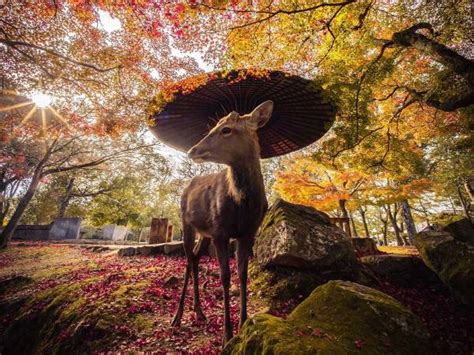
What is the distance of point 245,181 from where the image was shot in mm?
4160

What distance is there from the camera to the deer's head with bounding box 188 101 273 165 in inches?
168

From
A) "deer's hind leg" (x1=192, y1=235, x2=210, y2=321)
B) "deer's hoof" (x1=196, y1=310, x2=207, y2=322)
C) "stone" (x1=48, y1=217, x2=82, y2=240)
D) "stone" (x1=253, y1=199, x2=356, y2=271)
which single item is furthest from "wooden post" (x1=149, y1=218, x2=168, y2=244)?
"stone" (x1=48, y1=217, x2=82, y2=240)

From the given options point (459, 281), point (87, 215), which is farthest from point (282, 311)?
point (87, 215)

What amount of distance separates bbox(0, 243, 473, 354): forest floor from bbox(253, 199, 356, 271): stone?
1097mm

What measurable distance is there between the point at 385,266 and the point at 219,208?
678 centimetres

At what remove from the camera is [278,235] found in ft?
22.3

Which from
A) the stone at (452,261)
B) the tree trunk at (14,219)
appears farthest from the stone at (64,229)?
the stone at (452,261)

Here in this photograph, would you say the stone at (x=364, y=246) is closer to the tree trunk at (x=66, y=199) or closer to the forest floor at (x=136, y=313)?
the forest floor at (x=136, y=313)

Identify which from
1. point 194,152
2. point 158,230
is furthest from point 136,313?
point 158,230

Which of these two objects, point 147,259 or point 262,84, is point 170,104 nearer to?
point 262,84

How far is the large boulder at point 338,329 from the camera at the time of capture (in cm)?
232

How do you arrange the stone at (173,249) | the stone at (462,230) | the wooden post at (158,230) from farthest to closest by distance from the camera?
the wooden post at (158,230) < the stone at (173,249) < the stone at (462,230)

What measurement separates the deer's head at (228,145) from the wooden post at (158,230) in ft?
42.9

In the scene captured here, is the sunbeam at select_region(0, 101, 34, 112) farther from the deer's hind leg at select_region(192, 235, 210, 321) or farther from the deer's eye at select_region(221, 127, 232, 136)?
the deer's eye at select_region(221, 127, 232, 136)
